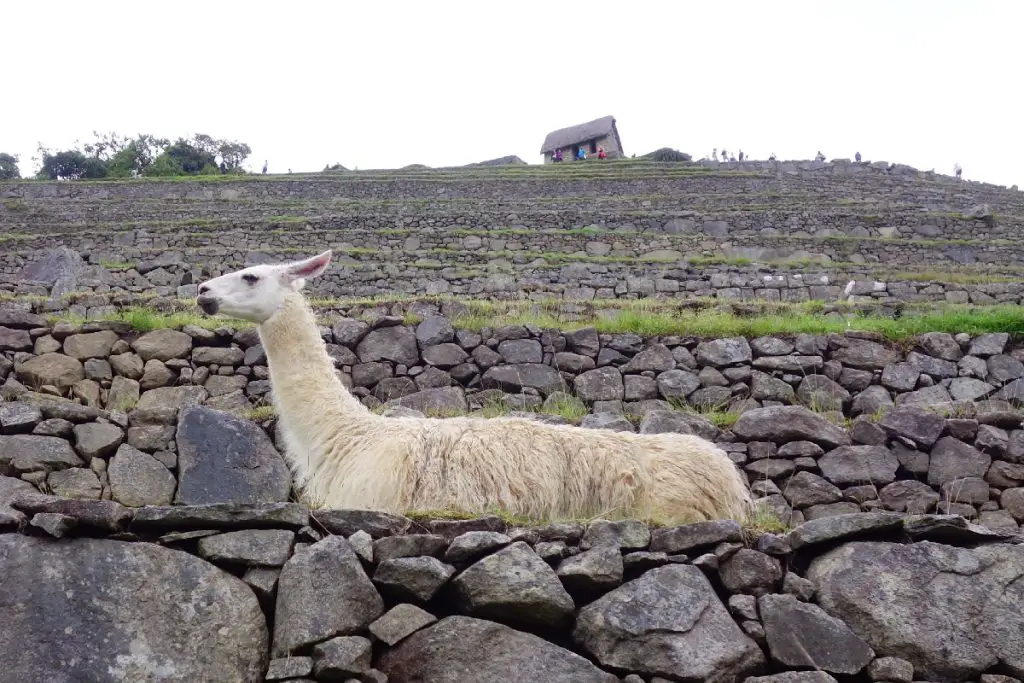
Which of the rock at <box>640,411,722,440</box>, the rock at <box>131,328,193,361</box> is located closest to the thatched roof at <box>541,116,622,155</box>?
the rock at <box>131,328,193,361</box>

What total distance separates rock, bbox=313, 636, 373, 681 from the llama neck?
2942mm

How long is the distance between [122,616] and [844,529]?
8.90 ft

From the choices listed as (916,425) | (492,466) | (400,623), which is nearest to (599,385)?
(916,425)

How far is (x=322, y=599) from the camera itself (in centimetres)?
317

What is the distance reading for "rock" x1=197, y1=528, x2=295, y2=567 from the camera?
327 cm

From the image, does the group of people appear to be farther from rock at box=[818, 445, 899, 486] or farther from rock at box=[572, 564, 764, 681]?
rock at box=[572, 564, 764, 681]

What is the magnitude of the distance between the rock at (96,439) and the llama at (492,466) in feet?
6.96

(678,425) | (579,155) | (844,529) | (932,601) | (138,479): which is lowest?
(138,479)

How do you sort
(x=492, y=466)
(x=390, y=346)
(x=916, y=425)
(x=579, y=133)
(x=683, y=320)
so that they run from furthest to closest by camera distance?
(x=579, y=133), (x=683, y=320), (x=390, y=346), (x=916, y=425), (x=492, y=466)

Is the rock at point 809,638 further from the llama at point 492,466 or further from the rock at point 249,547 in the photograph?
the rock at point 249,547

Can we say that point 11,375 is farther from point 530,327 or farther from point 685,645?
point 685,645

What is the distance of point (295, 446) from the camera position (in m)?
6.04

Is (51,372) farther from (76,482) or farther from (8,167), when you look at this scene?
(8,167)

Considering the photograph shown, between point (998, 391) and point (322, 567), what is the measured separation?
887 centimetres
